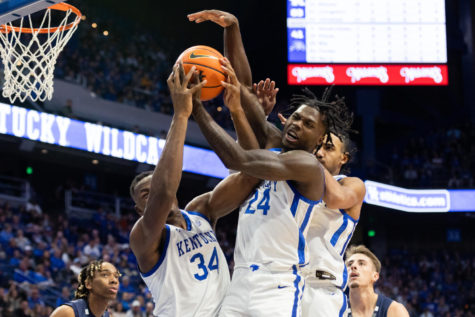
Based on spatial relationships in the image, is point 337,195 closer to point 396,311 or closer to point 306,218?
point 306,218

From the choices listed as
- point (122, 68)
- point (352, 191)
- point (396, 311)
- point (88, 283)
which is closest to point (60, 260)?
point (122, 68)

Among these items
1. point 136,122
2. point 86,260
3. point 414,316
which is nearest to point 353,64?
point 136,122

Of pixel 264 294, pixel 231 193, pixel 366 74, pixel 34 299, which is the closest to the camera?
pixel 264 294

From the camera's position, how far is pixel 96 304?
5.40 meters

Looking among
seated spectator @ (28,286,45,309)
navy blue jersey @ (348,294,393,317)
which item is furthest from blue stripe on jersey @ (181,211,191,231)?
seated spectator @ (28,286,45,309)

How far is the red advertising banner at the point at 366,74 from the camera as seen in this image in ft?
53.4

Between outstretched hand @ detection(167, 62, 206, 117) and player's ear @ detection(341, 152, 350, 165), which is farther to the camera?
player's ear @ detection(341, 152, 350, 165)

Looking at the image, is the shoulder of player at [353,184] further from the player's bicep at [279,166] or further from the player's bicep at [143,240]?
the player's bicep at [143,240]

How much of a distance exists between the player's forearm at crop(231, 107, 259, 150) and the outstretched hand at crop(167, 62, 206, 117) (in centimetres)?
30

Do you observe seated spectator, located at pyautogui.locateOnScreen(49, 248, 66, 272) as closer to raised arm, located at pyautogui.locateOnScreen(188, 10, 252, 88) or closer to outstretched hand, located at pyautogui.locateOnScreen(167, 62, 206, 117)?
raised arm, located at pyautogui.locateOnScreen(188, 10, 252, 88)

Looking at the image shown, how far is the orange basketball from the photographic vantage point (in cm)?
362

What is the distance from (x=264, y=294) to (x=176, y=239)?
1.70ft

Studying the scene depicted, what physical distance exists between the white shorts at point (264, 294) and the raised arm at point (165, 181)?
1.45ft

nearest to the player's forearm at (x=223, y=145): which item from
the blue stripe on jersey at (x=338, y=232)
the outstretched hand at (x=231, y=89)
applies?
the outstretched hand at (x=231, y=89)
